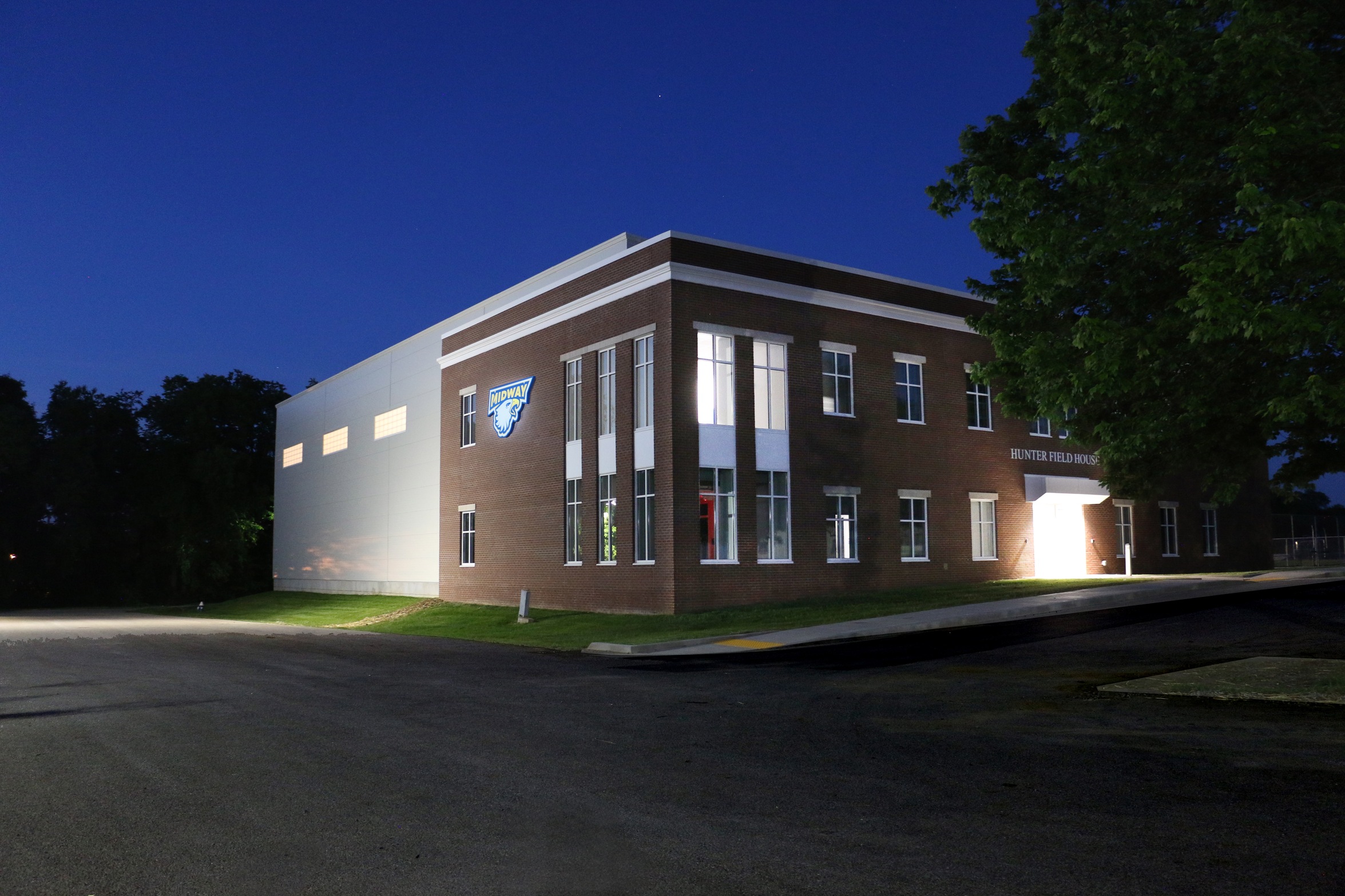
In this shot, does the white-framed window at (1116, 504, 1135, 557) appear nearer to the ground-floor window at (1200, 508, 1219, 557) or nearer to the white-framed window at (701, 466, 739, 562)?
the ground-floor window at (1200, 508, 1219, 557)

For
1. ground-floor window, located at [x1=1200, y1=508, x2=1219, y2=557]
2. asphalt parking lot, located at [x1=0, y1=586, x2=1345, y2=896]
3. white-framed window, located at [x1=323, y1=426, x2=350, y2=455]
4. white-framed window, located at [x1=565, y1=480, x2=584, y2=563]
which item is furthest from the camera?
white-framed window, located at [x1=323, y1=426, x2=350, y2=455]

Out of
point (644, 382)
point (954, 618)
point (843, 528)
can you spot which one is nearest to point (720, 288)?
point (644, 382)

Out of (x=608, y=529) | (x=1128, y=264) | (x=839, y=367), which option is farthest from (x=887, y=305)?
(x=1128, y=264)

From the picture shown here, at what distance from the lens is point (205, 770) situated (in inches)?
359

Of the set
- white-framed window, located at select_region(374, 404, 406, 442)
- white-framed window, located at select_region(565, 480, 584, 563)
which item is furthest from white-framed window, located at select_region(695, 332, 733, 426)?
white-framed window, located at select_region(374, 404, 406, 442)

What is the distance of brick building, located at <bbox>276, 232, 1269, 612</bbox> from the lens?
102 feet

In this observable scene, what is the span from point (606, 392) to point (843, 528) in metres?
8.62

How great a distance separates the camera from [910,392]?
36594 millimetres

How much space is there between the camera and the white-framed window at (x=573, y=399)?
115 feet

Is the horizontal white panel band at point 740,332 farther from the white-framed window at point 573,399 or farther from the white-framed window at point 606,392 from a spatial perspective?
the white-framed window at point 573,399

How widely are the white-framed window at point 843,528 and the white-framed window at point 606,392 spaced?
7222 millimetres

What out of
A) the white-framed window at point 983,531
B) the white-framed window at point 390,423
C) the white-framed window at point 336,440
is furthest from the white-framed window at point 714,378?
the white-framed window at point 336,440

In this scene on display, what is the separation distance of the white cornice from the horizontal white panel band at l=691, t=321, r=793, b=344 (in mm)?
1140

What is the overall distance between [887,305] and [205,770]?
29.9 metres
